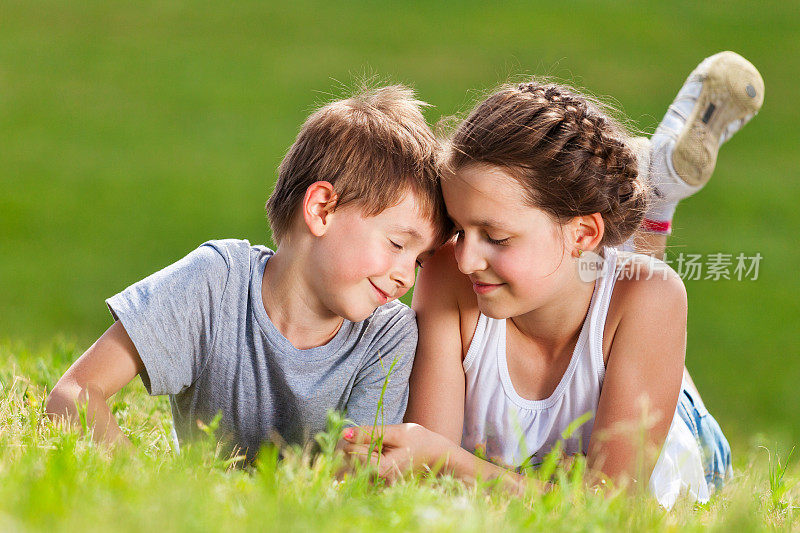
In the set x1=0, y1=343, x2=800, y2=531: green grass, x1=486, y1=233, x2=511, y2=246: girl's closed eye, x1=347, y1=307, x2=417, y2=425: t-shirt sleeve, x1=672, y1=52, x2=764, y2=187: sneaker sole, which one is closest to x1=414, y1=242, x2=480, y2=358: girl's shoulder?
x1=347, y1=307, x2=417, y2=425: t-shirt sleeve

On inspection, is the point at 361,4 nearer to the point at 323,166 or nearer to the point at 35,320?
the point at 35,320

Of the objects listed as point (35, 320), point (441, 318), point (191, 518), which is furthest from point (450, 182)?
point (35, 320)

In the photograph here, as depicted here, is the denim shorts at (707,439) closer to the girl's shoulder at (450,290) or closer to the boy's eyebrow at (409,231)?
the girl's shoulder at (450,290)

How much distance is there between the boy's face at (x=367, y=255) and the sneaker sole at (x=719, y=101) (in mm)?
1650

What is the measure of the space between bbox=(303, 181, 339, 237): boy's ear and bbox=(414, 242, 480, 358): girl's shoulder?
51 centimetres

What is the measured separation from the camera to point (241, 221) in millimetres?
13258

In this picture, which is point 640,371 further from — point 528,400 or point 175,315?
point 175,315

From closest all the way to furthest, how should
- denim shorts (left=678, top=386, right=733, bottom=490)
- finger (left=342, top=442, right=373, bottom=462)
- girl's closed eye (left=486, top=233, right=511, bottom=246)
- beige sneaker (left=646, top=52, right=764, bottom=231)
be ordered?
finger (left=342, top=442, right=373, bottom=462), girl's closed eye (left=486, top=233, right=511, bottom=246), denim shorts (left=678, top=386, right=733, bottom=490), beige sneaker (left=646, top=52, right=764, bottom=231)

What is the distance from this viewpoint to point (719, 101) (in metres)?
4.34

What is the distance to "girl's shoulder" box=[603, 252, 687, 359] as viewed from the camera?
327cm

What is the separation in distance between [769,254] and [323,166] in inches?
434

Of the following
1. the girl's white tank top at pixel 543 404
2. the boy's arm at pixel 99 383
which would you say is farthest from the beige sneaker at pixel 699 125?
the boy's arm at pixel 99 383

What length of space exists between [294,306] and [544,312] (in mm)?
898

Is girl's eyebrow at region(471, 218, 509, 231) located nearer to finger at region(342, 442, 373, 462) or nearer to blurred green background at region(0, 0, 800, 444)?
finger at region(342, 442, 373, 462)
